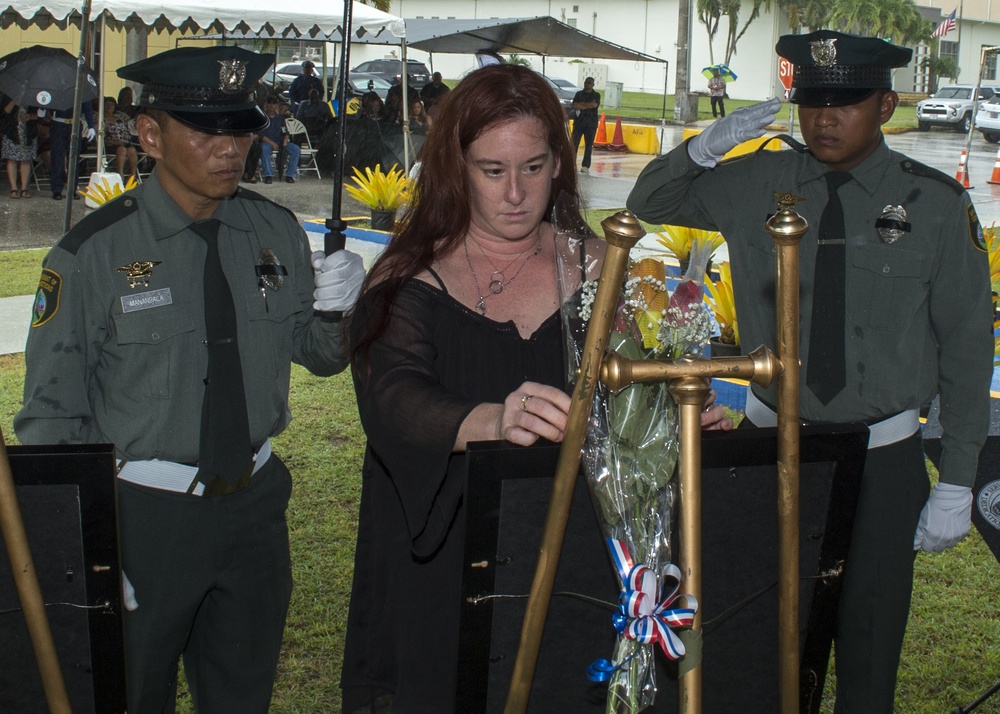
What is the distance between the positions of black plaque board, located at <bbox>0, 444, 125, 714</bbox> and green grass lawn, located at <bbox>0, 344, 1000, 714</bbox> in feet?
5.95

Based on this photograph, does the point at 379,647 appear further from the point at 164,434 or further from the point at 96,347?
the point at 96,347

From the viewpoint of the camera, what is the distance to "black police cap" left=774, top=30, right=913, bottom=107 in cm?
262

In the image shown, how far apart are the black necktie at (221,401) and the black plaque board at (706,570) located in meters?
0.93

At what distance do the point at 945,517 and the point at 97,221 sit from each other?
6.90ft

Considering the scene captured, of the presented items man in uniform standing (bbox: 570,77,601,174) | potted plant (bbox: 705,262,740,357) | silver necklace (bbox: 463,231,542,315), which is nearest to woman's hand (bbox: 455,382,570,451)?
silver necklace (bbox: 463,231,542,315)

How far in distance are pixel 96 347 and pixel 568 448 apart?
4.08 ft

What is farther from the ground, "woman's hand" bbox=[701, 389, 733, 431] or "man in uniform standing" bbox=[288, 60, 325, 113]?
"man in uniform standing" bbox=[288, 60, 325, 113]

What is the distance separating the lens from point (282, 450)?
18.1 feet

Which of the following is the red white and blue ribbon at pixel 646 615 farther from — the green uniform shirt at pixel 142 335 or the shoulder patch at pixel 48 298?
the shoulder patch at pixel 48 298

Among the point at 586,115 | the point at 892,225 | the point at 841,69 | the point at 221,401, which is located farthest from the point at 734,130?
the point at 586,115

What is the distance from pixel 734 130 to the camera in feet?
8.52

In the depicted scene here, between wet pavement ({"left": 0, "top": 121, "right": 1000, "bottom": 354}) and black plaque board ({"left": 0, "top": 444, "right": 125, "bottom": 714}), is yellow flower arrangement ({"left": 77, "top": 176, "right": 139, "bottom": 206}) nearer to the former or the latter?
wet pavement ({"left": 0, "top": 121, "right": 1000, "bottom": 354})

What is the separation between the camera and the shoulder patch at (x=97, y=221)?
2188 millimetres

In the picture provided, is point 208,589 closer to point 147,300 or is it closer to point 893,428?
point 147,300
